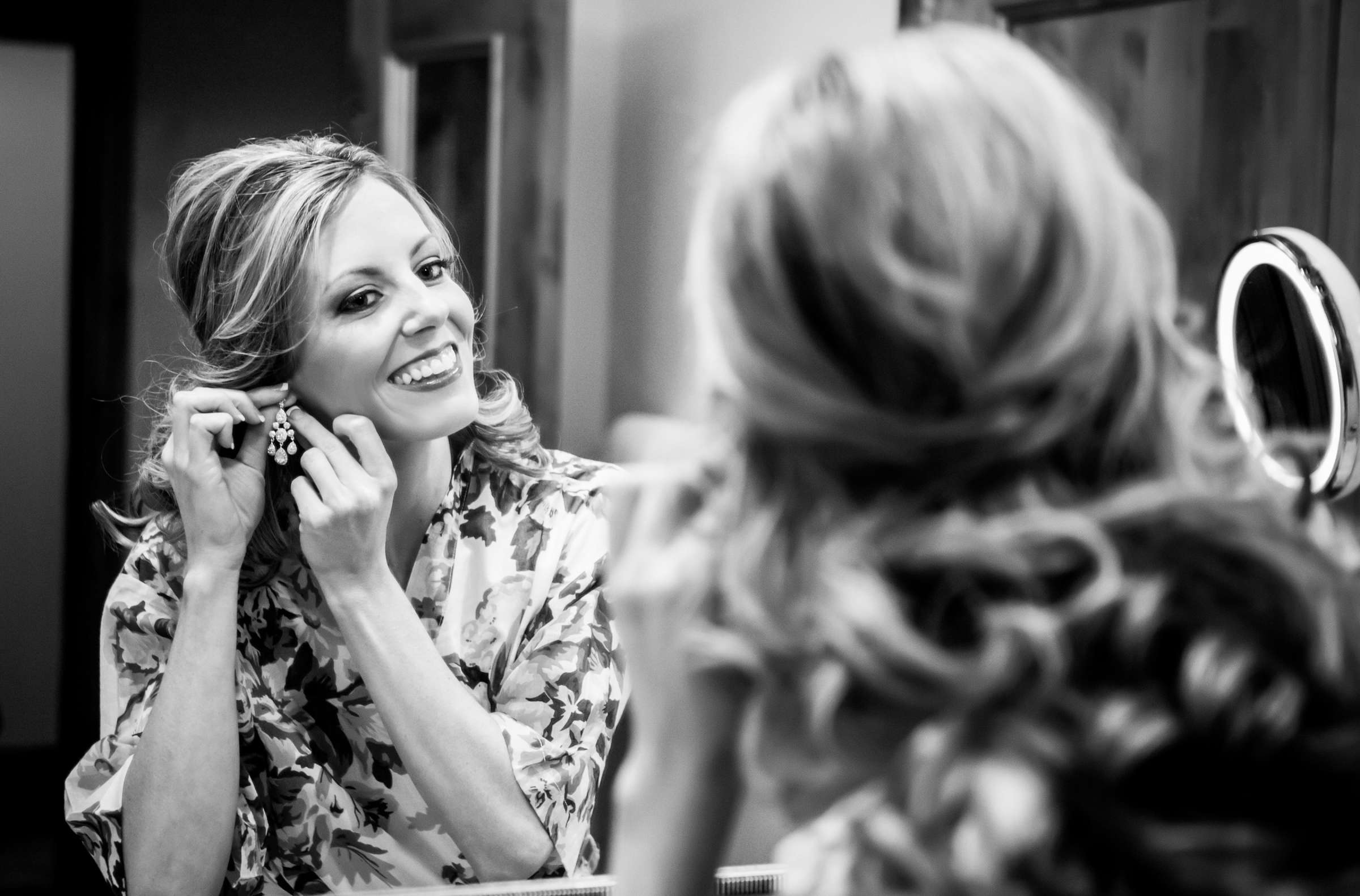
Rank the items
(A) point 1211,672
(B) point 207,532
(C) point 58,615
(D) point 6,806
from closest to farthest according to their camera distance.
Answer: (A) point 1211,672, (B) point 207,532, (D) point 6,806, (C) point 58,615

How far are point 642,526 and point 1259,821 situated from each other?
0.68 feet

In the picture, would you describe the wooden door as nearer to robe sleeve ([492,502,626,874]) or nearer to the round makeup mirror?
robe sleeve ([492,502,626,874])

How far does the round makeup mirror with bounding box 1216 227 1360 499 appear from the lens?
0.83 meters

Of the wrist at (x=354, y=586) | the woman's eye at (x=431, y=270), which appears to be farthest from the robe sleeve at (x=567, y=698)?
the woman's eye at (x=431, y=270)

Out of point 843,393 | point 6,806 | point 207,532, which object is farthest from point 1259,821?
point 6,806

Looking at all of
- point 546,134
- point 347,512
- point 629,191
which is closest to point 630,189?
point 629,191

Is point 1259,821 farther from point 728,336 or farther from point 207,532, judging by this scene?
point 207,532

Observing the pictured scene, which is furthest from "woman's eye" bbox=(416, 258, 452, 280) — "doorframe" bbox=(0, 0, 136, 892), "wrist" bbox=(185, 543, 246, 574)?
"doorframe" bbox=(0, 0, 136, 892)

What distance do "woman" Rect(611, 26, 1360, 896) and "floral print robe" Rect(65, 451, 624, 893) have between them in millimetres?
445

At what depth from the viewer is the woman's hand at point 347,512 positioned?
807mm

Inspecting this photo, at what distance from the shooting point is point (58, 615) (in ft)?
8.45

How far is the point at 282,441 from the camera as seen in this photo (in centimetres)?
86

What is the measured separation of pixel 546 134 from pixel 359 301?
2.38ft

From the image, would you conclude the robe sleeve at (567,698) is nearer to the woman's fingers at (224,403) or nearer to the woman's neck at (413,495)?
the woman's neck at (413,495)
